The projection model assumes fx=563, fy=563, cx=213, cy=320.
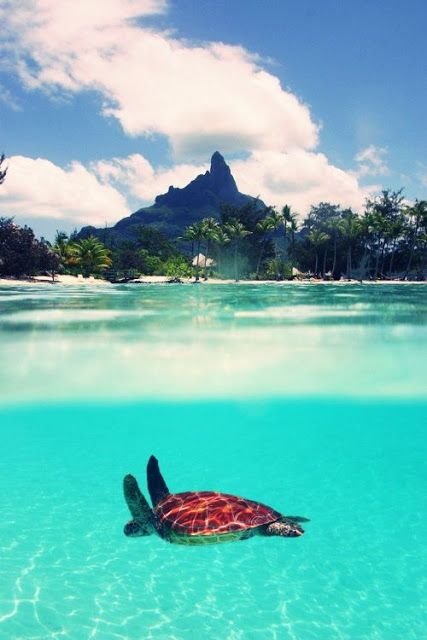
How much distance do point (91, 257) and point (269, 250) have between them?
3251cm

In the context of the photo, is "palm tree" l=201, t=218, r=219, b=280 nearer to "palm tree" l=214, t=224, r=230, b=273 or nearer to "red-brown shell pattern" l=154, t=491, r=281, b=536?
"palm tree" l=214, t=224, r=230, b=273

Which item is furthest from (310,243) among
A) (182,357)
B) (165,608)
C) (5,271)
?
(165,608)

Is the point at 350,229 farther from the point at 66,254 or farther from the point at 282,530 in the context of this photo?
the point at 282,530

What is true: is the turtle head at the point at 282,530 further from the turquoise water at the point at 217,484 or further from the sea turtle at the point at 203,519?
the turquoise water at the point at 217,484

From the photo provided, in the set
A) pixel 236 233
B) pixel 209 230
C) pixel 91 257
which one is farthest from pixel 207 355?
pixel 236 233

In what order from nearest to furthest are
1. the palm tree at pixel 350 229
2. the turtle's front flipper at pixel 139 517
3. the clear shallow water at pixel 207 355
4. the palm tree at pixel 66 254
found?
the turtle's front flipper at pixel 139 517 → the clear shallow water at pixel 207 355 → the palm tree at pixel 66 254 → the palm tree at pixel 350 229

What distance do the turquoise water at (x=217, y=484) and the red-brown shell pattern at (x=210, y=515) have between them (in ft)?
0.96

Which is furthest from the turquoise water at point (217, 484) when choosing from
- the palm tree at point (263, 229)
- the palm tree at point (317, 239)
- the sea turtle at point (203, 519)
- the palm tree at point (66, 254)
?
the palm tree at point (317, 239)

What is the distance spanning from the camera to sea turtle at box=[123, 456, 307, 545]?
16.1ft

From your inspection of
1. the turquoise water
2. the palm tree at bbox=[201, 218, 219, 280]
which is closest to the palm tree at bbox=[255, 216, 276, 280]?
the palm tree at bbox=[201, 218, 219, 280]

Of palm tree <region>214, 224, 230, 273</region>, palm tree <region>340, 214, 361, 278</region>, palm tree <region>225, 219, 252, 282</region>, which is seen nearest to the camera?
palm tree <region>214, 224, 230, 273</region>

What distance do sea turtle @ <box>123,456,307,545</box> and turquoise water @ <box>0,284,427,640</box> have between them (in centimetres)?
21

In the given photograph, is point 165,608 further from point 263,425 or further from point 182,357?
point 182,357

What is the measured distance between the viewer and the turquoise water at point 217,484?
4.23 metres
